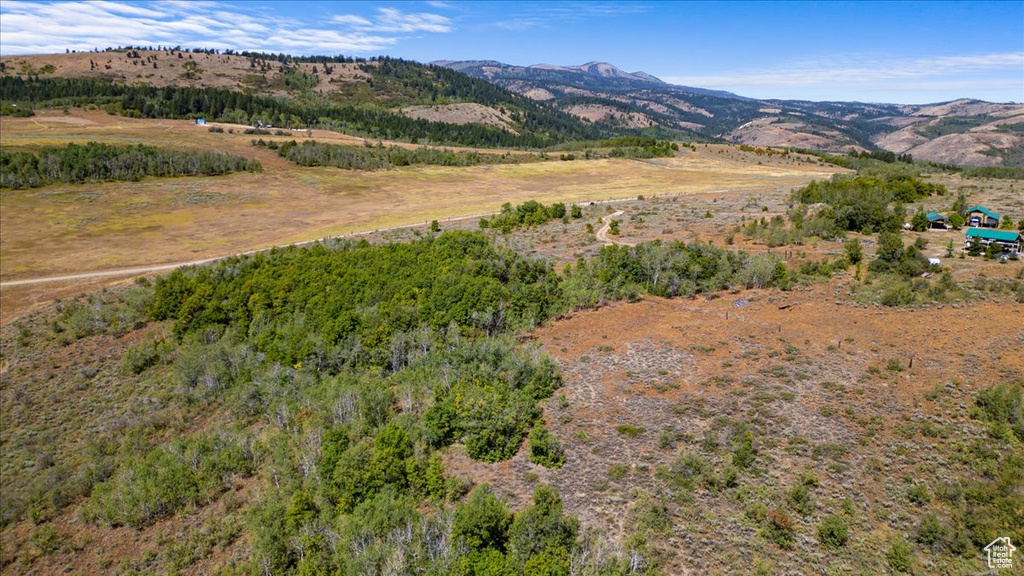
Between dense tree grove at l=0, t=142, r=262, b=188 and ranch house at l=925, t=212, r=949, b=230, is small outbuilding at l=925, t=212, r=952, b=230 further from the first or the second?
dense tree grove at l=0, t=142, r=262, b=188

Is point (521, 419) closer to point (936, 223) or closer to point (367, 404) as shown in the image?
point (367, 404)

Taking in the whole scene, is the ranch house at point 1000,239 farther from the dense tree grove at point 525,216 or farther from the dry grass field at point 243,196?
the dry grass field at point 243,196

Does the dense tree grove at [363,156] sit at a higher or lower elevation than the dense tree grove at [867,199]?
higher

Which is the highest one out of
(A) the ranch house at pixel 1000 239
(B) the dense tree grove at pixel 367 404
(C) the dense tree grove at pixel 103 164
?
(C) the dense tree grove at pixel 103 164

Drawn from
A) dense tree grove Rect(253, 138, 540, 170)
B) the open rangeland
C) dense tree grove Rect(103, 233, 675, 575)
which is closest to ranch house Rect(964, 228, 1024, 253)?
the open rangeland

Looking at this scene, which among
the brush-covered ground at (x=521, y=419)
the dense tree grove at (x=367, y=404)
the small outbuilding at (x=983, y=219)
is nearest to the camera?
the brush-covered ground at (x=521, y=419)

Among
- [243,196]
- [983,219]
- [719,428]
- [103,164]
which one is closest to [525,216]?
[983,219]

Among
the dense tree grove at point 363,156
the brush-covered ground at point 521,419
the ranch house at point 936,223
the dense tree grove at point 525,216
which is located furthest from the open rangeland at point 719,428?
the dense tree grove at point 363,156
